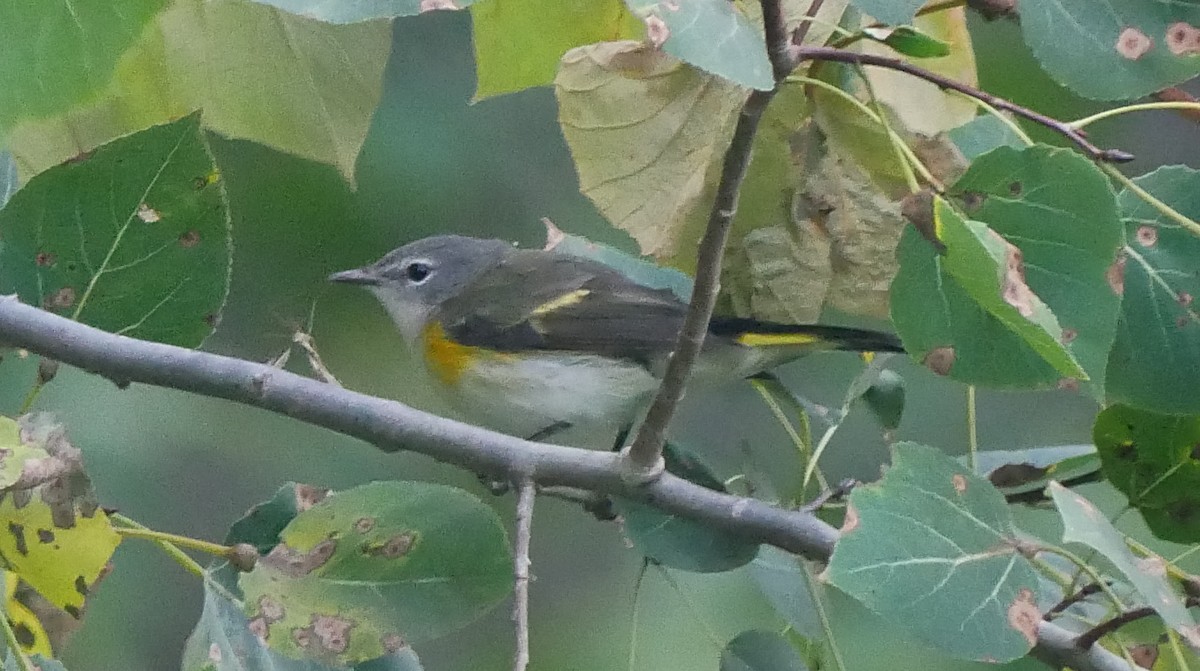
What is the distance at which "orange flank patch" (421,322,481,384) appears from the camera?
63.6 inches

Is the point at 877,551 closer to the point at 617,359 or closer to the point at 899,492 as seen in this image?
the point at 899,492

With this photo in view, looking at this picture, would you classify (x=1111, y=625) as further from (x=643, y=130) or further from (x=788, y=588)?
(x=643, y=130)

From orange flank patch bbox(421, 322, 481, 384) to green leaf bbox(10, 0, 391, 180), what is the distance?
0.72 meters

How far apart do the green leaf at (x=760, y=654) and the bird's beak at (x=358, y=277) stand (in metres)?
0.92

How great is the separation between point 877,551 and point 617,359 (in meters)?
0.88

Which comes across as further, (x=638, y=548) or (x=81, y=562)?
(x=638, y=548)

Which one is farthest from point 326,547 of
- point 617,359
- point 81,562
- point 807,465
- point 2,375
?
point 2,375

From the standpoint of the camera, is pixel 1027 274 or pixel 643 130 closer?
Result: pixel 1027 274

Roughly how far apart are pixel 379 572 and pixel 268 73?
337mm

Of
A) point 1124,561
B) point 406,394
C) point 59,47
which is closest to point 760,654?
point 1124,561

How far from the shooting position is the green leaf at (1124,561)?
2.15 feet

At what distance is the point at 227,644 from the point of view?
0.83 m

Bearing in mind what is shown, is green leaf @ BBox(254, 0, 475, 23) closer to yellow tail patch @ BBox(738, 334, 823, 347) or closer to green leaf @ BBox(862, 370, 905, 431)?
green leaf @ BBox(862, 370, 905, 431)

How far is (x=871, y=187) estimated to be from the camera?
1.03m
